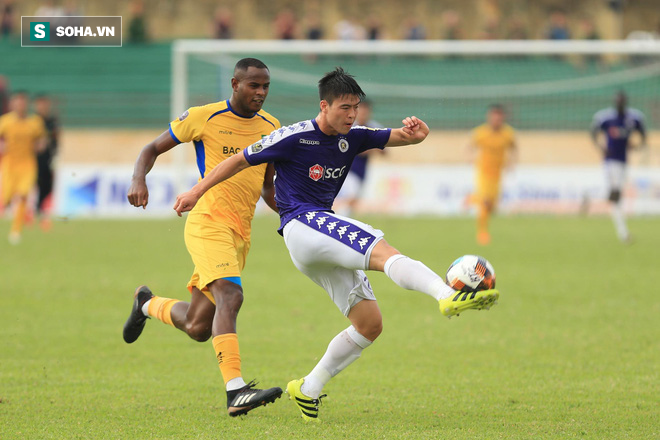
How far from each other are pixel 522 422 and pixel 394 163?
18.9 metres

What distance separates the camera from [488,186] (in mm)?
17750

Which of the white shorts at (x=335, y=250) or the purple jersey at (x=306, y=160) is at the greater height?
the purple jersey at (x=306, y=160)

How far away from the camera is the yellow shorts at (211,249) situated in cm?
593

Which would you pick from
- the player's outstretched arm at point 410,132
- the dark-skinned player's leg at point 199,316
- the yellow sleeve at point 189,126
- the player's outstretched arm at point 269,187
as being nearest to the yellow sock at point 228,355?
the dark-skinned player's leg at point 199,316

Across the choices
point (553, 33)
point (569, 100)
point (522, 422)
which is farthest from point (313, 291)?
point (553, 33)

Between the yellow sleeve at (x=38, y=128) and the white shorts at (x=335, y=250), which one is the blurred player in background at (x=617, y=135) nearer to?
the yellow sleeve at (x=38, y=128)

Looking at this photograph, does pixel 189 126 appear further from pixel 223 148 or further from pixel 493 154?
pixel 493 154

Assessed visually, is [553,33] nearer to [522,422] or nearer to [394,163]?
[394,163]

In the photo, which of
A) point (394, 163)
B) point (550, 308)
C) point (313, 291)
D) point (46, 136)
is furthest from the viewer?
point (394, 163)

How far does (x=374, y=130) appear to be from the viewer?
225 inches

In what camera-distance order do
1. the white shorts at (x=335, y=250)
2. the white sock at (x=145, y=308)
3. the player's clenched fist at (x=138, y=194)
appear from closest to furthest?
the white shorts at (x=335, y=250) < the player's clenched fist at (x=138, y=194) < the white sock at (x=145, y=308)

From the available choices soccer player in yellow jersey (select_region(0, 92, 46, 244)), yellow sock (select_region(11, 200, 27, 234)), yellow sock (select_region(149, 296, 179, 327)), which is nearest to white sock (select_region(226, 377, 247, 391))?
yellow sock (select_region(149, 296, 179, 327))

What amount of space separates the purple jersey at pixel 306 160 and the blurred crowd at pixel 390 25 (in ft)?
80.6

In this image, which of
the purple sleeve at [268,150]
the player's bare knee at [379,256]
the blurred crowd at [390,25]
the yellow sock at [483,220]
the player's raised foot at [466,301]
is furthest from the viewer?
the blurred crowd at [390,25]
